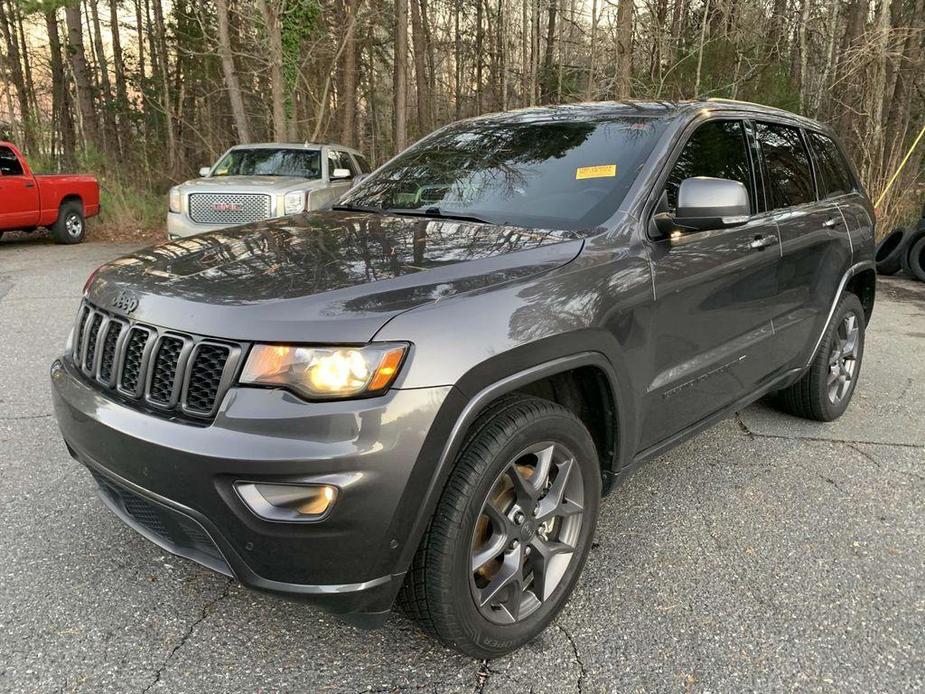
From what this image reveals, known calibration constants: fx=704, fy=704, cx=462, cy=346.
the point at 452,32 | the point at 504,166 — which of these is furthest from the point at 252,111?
the point at 504,166

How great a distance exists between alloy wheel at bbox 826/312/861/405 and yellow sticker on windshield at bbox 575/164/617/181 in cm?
220

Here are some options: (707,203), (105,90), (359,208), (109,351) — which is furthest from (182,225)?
(105,90)

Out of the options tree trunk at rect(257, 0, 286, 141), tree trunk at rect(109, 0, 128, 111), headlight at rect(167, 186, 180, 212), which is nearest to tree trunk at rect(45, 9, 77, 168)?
tree trunk at rect(109, 0, 128, 111)

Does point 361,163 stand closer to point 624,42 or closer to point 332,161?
point 332,161

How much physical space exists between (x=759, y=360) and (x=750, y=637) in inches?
57.1

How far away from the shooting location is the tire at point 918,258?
369 inches

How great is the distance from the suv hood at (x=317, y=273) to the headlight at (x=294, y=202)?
6513 millimetres

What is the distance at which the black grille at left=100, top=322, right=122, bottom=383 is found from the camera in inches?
89.6

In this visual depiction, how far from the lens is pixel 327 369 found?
1.87m

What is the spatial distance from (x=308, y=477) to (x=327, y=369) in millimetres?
285

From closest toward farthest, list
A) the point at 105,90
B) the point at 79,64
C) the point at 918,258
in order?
1. the point at 918,258
2. the point at 79,64
3. the point at 105,90

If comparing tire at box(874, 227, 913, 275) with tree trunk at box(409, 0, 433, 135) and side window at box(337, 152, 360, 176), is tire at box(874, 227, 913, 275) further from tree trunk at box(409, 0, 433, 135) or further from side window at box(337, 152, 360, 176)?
tree trunk at box(409, 0, 433, 135)

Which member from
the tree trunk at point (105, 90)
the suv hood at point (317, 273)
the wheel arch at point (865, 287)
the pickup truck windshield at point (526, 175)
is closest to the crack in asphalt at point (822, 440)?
the wheel arch at point (865, 287)

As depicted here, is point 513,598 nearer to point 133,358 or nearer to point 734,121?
point 133,358
